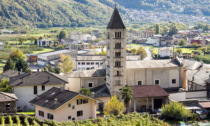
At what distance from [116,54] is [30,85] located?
15966mm

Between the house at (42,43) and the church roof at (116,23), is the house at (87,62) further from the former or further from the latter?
the house at (42,43)

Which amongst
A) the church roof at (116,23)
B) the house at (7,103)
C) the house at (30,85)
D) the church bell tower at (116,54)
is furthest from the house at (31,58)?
the house at (7,103)

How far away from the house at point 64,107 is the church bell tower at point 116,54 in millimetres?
11469

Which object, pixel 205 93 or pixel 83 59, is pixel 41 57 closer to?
pixel 83 59

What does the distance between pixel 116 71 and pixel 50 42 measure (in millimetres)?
133237

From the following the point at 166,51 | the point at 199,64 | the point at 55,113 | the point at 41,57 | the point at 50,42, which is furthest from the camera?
the point at 50,42

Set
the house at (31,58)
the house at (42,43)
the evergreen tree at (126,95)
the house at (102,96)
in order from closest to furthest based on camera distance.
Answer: the evergreen tree at (126,95) < the house at (102,96) < the house at (31,58) < the house at (42,43)

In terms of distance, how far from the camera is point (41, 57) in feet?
434

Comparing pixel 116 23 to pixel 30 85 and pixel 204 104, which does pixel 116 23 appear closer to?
pixel 30 85

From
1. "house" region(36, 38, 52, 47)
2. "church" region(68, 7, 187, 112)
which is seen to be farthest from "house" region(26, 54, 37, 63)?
"church" region(68, 7, 187, 112)

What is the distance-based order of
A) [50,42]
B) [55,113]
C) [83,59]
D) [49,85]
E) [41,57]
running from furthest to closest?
1. [50,42]
2. [41,57]
3. [83,59]
4. [49,85]
5. [55,113]

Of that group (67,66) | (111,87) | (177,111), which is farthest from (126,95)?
(67,66)

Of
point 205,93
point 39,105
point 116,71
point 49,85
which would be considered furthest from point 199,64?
point 39,105

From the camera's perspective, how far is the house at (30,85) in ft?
208
